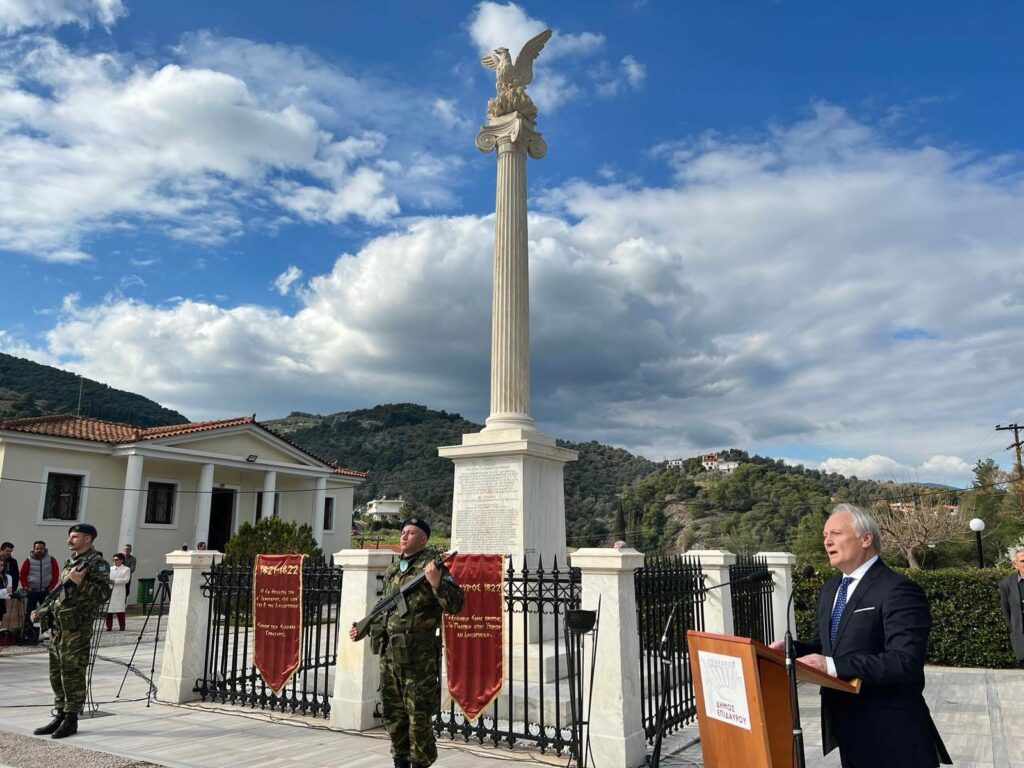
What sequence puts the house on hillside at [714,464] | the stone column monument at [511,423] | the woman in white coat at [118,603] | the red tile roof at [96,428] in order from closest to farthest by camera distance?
the stone column monument at [511,423]
the woman in white coat at [118,603]
the red tile roof at [96,428]
the house on hillside at [714,464]

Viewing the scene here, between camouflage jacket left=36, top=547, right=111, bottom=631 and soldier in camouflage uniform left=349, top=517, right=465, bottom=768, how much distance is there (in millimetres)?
3529

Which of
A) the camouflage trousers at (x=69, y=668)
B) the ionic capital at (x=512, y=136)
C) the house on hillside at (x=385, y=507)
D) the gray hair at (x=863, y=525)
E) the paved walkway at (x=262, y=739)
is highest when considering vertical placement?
the ionic capital at (x=512, y=136)

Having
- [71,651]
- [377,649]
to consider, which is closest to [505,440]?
[377,649]

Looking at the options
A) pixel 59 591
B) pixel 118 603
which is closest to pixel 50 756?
pixel 59 591

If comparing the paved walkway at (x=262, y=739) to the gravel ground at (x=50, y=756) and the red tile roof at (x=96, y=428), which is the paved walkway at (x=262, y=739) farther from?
the red tile roof at (x=96, y=428)

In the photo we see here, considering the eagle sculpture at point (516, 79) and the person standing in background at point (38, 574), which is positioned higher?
the eagle sculpture at point (516, 79)

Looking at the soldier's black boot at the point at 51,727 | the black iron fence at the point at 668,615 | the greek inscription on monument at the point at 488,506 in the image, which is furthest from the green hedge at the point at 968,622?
the soldier's black boot at the point at 51,727

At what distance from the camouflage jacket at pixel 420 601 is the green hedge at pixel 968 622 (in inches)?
398

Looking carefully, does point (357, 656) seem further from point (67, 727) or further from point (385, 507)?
point (385, 507)

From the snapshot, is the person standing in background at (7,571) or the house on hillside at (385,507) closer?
the person standing in background at (7,571)

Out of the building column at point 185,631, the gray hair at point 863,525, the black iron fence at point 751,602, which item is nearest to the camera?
the gray hair at point 863,525

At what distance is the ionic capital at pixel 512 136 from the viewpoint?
37.8 feet

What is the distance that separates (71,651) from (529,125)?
9.84m

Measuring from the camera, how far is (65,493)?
76.3ft
